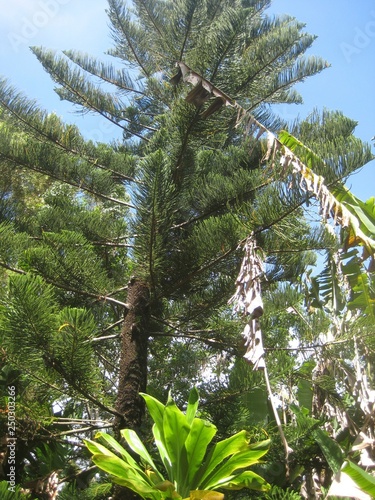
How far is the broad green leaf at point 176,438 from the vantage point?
85.4 inches

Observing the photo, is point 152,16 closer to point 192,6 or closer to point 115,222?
point 192,6

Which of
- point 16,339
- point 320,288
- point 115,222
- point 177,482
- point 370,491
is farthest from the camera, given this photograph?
point 320,288

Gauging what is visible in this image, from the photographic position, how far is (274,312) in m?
3.41

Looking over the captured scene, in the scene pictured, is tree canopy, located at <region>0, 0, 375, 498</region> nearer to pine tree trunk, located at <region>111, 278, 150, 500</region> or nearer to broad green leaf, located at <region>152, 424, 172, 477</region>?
pine tree trunk, located at <region>111, 278, 150, 500</region>

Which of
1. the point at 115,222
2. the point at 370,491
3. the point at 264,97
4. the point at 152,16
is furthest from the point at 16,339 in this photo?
the point at 152,16

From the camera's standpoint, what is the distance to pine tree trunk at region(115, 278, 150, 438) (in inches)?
110

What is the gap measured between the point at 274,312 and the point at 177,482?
1.45 meters

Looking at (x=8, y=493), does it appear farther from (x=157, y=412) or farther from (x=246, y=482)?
(x=246, y=482)

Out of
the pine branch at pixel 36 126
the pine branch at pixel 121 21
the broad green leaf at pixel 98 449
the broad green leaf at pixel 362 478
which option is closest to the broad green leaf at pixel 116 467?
the broad green leaf at pixel 98 449

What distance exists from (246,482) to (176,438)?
0.39 meters

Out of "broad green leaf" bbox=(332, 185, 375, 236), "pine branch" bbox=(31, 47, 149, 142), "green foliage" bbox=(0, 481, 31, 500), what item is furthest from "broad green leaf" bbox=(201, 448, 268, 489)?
"pine branch" bbox=(31, 47, 149, 142)

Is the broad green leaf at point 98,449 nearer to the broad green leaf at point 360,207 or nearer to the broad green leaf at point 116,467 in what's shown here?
the broad green leaf at point 116,467

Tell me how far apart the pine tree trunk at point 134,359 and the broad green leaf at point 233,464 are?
62 centimetres

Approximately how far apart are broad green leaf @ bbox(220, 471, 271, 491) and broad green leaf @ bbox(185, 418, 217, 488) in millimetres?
132
